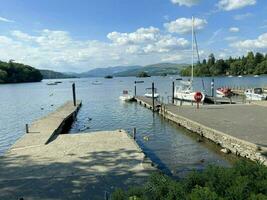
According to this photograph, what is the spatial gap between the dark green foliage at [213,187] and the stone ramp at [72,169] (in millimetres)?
4949

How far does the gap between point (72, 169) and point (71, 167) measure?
305mm

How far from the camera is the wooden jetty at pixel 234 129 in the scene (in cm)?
1671

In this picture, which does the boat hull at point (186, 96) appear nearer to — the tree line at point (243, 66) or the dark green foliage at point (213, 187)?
the dark green foliage at point (213, 187)

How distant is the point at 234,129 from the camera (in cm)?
2105

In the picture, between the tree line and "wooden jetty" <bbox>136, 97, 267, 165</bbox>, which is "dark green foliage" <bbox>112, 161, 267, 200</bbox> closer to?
"wooden jetty" <bbox>136, 97, 267, 165</bbox>

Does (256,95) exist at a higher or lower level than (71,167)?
lower

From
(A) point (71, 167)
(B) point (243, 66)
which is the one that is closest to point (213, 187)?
(A) point (71, 167)

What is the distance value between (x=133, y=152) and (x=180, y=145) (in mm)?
7095

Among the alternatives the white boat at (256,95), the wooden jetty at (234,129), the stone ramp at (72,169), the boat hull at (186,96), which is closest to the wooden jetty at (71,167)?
the stone ramp at (72,169)

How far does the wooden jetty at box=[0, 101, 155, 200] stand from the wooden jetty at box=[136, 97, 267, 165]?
5.76 metres

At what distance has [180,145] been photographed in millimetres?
21922

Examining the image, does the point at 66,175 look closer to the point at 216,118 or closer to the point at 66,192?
the point at 66,192

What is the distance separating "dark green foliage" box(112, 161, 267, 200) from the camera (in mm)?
4988

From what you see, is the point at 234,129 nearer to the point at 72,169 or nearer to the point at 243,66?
the point at 72,169
